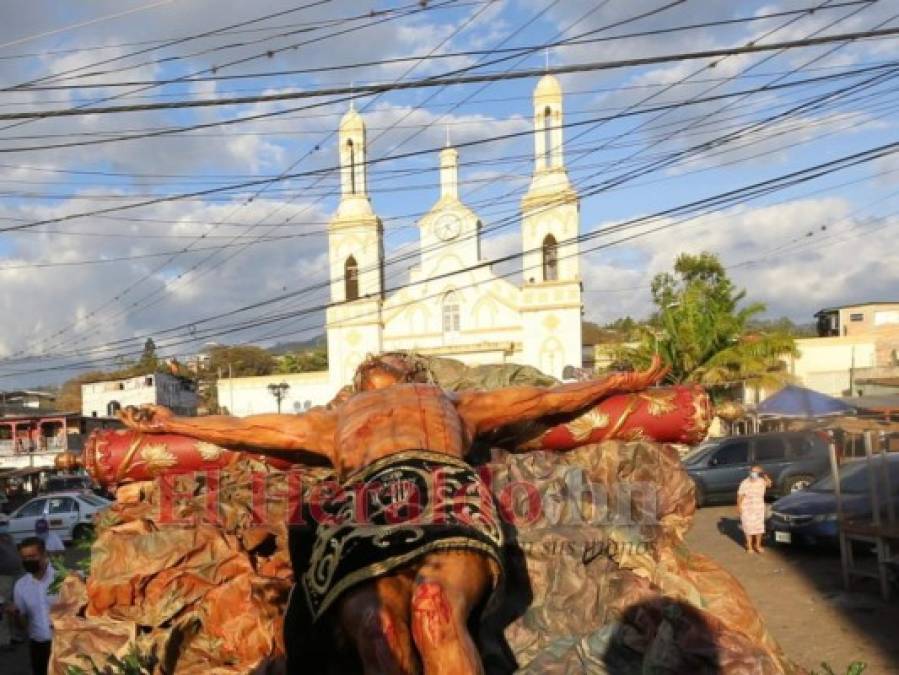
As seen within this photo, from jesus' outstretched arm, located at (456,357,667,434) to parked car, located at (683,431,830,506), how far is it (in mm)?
13293

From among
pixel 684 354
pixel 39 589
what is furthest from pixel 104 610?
pixel 684 354

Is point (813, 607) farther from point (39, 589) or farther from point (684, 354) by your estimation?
point (684, 354)

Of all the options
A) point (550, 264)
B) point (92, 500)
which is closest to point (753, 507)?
point (92, 500)

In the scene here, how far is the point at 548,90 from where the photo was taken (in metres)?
34.8

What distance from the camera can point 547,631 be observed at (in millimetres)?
4234

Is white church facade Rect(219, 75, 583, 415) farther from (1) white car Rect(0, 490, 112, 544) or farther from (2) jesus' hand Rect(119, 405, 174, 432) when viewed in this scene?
(2) jesus' hand Rect(119, 405, 174, 432)

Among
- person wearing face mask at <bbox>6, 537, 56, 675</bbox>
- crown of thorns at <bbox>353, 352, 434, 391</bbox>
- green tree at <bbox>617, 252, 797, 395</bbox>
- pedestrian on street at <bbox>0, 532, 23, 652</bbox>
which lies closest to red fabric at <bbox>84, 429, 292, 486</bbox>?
crown of thorns at <bbox>353, 352, 434, 391</bbox>

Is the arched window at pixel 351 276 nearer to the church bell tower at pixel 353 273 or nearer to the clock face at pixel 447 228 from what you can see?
the church bell tower at pixel 353 273

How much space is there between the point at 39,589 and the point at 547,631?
4.48m

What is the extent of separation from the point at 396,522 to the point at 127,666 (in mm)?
1875

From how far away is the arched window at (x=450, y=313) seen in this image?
39.7 metres

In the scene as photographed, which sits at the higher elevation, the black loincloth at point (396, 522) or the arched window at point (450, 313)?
the arched window at point (450, 313)

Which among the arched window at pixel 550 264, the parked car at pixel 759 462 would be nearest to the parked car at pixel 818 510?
the parked car at pixel 759 462

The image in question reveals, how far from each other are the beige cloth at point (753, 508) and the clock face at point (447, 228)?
92.1 feet
